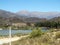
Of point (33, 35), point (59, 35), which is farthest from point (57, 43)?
point (33, 35)

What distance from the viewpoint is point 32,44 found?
23156 millimetres

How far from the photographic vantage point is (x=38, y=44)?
2267cm

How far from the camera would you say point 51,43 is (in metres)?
23.3

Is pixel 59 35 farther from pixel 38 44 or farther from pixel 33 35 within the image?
pixel 38 44

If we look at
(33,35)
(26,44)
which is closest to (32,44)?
(26,44)

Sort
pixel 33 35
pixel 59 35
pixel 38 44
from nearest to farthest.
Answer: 1. pixel 38 44
2. pixel 59 35
3. pixel 33 35

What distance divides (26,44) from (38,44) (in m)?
1.39

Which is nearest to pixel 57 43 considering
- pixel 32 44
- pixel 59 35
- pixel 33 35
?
pixel 32 44

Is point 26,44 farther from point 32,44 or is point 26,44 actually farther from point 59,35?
point 59,35

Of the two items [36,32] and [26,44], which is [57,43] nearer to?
[26,44]

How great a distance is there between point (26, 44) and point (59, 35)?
6615mm

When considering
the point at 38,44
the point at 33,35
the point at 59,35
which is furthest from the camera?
the point at 33,35

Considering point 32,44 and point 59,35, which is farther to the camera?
point 59,35

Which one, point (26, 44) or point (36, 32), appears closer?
point (26, 44)
